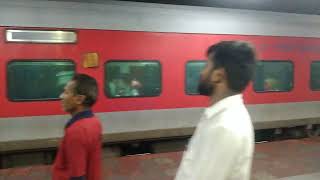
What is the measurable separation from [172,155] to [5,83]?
2800 millimetres

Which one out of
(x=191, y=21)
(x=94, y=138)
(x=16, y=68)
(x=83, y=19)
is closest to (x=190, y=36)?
(x=191, y=21)

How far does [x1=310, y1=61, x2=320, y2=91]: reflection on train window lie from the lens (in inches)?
353

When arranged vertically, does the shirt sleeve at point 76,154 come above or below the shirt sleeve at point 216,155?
below

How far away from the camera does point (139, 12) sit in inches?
272

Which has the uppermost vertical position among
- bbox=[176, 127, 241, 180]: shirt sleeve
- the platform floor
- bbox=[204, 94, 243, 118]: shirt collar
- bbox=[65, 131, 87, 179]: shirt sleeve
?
bbox=[204, 94, 243, 118]: shirt collar

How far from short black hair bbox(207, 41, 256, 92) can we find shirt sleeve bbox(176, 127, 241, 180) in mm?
239

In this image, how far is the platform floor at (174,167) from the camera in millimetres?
6152

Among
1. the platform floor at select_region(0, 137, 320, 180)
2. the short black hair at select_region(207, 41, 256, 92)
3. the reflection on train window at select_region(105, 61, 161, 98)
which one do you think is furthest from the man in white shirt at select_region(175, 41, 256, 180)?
the reflection on train window at select_region(105, 61, 161, 98)

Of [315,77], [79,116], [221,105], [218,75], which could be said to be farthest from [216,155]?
[315,77]

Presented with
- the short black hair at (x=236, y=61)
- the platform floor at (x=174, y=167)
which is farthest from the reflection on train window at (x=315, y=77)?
the short black hair at (x=236, y=61)

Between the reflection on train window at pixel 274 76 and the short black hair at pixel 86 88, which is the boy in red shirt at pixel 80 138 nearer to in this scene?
the short black hair at pixel 86 88

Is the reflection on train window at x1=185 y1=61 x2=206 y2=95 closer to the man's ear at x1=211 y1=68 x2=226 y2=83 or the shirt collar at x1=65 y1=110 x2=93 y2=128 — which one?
the shirt collar at x1=65 y1=110 x2=93 y2=128

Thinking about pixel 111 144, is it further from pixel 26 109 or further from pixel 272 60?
pixel 272 60

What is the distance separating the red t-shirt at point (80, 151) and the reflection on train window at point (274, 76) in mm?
5620
